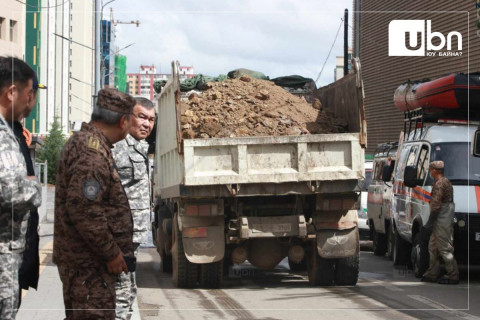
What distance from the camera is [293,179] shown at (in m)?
13.3

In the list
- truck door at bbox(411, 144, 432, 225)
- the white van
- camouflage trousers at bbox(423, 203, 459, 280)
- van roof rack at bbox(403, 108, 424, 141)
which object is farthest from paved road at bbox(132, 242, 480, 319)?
van roof rack at bbox(403, 108, 424, 141)

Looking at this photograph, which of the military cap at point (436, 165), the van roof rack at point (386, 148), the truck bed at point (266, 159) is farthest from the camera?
the van roof rack at point (386, 148)

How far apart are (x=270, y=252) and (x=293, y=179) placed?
1297mm

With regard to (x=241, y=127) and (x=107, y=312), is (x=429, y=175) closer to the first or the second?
(x=241, y=127)

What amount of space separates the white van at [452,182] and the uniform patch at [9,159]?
430 inches

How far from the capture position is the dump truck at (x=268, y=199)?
1327 centimetres

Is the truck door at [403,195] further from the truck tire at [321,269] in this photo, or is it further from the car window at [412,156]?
the truck tire at [321,269]

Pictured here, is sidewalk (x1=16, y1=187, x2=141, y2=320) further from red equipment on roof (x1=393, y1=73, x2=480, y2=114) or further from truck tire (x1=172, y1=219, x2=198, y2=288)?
red equipment on roof (x1=393, y1=73, x2=480, y2=114)

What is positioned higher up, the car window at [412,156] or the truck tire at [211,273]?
the car window at [412,156]

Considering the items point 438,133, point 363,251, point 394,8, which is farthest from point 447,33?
point 438,133

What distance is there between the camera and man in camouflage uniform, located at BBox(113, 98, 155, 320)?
855 cm

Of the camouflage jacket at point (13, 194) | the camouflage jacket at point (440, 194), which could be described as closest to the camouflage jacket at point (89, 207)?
the camouflage jacket at point (13, 194)

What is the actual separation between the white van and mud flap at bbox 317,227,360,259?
224 centimetres

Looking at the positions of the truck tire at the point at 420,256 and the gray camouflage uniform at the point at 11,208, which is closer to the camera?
the gray camouflage uniform at the point at 11,208
